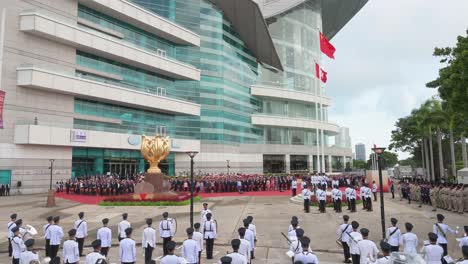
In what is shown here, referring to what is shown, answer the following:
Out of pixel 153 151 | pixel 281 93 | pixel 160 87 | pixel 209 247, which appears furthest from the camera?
pixel 281 93

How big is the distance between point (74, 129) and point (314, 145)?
48.8m

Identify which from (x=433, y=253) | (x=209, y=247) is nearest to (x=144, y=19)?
(x=209, y=247)

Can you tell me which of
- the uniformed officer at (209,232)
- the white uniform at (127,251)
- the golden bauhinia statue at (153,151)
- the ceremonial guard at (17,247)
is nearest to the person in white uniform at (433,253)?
the uniformed officer at (209,232)

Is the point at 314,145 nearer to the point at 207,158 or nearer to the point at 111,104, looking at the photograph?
the point at 207,158

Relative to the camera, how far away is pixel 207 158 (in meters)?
56.9

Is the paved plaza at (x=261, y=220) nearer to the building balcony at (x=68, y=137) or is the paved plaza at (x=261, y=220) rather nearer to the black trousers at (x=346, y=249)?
the black trousers at (x=346, y=249)

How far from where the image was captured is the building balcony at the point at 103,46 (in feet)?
119

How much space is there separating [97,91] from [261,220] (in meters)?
30.9

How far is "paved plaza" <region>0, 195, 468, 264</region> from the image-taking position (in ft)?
43.2

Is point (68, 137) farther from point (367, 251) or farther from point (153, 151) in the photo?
point (367, 251)

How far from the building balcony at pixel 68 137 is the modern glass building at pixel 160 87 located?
0.12 metres

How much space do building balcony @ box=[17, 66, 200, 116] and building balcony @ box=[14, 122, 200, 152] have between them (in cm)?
422

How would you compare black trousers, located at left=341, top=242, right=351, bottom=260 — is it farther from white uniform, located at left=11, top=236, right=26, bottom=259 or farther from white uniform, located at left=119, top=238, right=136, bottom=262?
white uniform, located at left=11, top=236, right=26, bottom=259

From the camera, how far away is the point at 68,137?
39.3 metres
